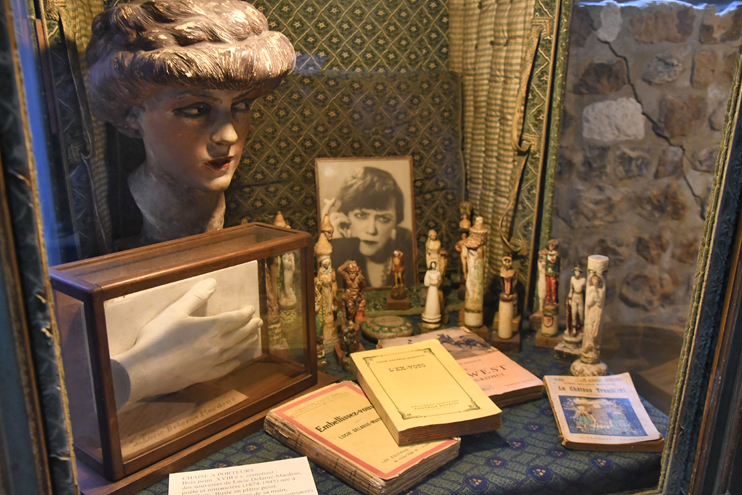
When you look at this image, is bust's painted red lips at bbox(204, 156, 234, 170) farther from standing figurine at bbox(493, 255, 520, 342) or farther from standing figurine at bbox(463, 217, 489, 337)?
standing figurine at bbox(493, 255, 520, 342)

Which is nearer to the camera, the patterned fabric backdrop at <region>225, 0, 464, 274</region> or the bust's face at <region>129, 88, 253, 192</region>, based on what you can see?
the bust's face at <region>129, 88, 253, 192</region>

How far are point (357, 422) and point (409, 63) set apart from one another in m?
1.30

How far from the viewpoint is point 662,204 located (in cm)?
215

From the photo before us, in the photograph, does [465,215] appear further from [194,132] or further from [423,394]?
[194,132]

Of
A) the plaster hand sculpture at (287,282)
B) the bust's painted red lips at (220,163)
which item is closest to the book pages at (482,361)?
the plaster hand sculpture at (287,282)

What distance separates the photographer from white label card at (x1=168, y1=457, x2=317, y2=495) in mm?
1173

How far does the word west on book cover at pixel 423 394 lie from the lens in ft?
4.22

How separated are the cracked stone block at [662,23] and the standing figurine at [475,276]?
91 centimetres

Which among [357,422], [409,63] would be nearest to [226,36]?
[409,63]

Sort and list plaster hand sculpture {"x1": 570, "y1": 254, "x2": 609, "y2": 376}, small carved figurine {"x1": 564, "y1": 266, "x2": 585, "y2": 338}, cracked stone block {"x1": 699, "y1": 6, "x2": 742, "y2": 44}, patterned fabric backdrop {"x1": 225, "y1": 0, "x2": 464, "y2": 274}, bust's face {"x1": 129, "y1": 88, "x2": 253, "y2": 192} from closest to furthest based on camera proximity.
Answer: bust's face {"x1": 129, "y1": 88, "x2": 253, "y2": 192} < plaster hand sculpture {"x1": 570, "y1": 254, "x2": 609, "y2": 376} < small carved figurine {"x1": 564, "y1": 266, "x2": 585, "y2": 338} < cracked stone block {"x1": 699, "y1": 6, "x2": 742, "y2": 44} < patterned fabric backdrop {"x1": 225, "y1": 0, "x2": 464, "y2": 274}

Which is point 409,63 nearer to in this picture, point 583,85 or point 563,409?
point 583,85

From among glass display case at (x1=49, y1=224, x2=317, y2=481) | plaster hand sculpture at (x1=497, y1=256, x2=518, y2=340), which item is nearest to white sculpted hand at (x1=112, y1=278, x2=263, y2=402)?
glass display case at (x1=49, y1=224, x2=317, y2=481)

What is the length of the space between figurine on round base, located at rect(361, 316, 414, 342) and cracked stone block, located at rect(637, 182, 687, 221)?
1.01 meters

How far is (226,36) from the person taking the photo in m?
1.43
